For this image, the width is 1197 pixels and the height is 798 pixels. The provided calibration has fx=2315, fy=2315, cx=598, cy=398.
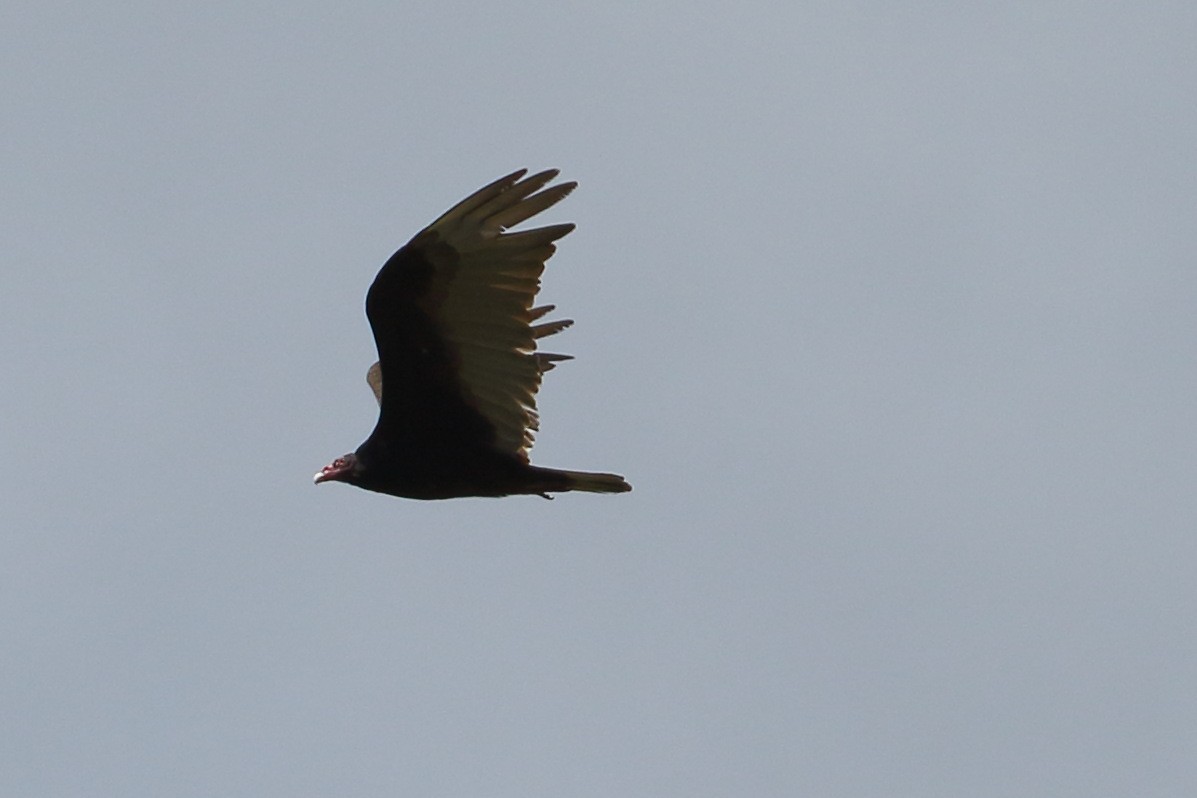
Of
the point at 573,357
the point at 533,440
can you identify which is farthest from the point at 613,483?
the point at 573,357

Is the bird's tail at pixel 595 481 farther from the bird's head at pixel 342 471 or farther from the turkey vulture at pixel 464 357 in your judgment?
the bird's head at pixel 342 471

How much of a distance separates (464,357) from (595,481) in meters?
1.39

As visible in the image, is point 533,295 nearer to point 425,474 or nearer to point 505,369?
point 505,369

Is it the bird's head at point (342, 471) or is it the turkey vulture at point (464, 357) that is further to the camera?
the bird's head at point (342, 471)

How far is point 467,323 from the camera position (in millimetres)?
17062

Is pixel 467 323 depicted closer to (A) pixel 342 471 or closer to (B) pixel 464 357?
(B) pixel 464 357

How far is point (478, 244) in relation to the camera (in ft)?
54.5

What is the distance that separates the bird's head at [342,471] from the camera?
1808 centimetres

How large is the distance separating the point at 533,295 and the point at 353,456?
231 cm

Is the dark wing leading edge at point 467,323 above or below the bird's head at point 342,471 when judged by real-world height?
above

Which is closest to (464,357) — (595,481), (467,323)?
(467,323)

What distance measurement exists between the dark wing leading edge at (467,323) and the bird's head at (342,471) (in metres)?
0.37

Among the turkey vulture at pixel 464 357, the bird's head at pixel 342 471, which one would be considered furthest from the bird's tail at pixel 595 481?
the bird's head at pixel 342 471

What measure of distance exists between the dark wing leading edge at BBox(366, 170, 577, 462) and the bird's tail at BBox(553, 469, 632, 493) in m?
0.37
